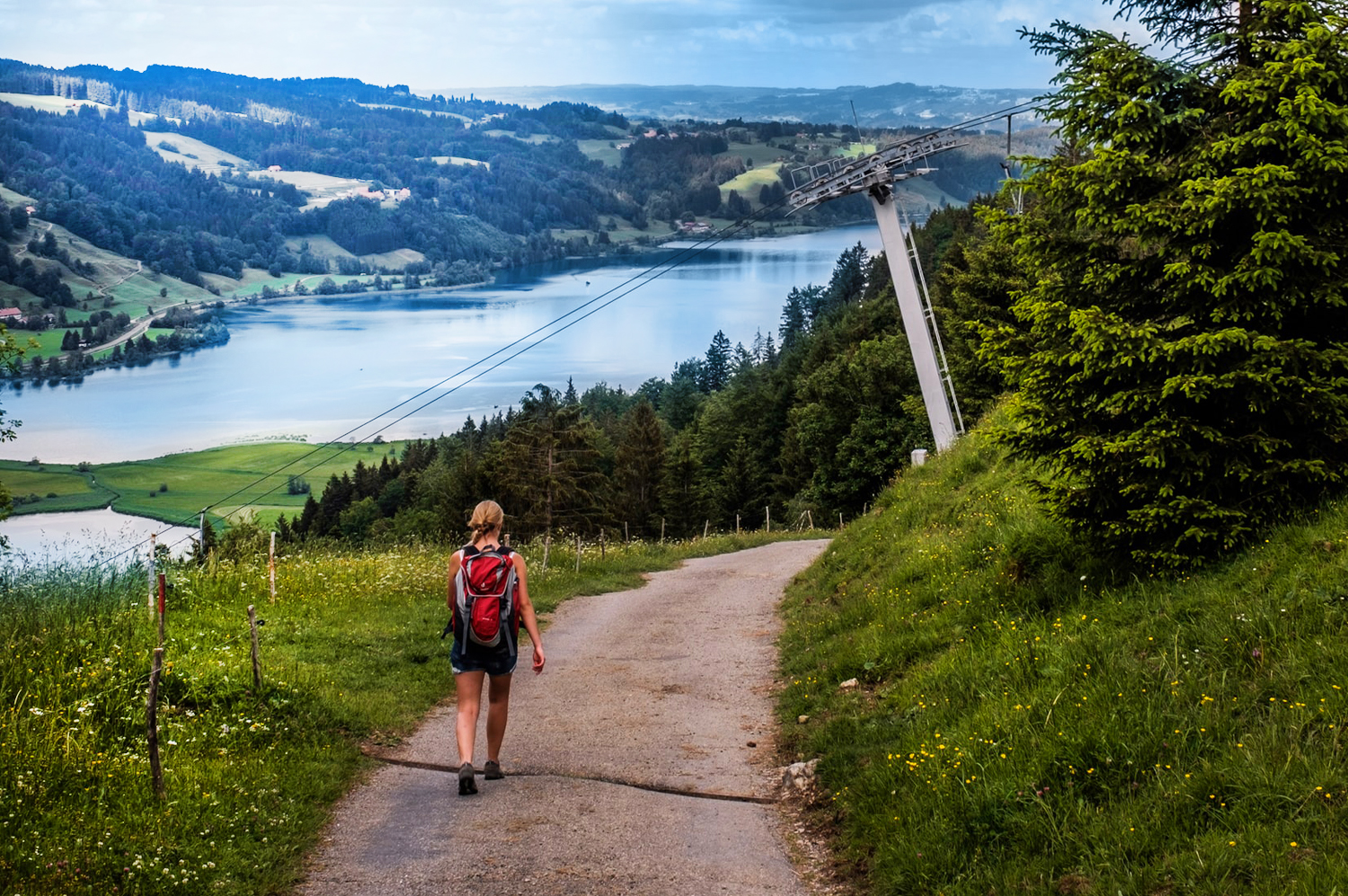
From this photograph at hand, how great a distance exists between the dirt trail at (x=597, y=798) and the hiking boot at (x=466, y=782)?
0.07 meters

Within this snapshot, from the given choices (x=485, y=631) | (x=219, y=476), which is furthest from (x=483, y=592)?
(x=219, y=476)

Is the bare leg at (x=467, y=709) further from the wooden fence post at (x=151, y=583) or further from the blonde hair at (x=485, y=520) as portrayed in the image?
the wooden fence post at (x=151, y=583)

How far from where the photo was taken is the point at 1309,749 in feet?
14.7

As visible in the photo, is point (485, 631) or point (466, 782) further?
point (485, 631)

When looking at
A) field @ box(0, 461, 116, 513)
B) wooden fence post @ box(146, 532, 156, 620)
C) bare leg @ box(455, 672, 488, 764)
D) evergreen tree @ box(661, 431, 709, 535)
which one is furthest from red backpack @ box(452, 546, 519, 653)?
field @ box(0, 461, 116, 513)

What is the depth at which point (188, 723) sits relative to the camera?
7016 mm

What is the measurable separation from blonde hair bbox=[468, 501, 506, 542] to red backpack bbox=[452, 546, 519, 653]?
4.9 inches

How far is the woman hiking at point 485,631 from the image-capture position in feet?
22.3

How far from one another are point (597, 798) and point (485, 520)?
2.01 m

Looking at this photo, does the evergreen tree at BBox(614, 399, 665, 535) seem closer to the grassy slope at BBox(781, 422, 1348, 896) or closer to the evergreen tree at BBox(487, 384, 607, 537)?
the evergreen tree at BBox(487, 384, 607, 537)

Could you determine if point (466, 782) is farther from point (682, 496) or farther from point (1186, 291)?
point (682, 496)

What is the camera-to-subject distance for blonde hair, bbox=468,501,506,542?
688 centimetres

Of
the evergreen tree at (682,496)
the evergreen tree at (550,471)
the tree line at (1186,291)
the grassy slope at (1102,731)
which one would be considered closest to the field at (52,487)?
the evergreen tree at (550,471)

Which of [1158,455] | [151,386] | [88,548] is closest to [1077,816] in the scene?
[1158,455]
